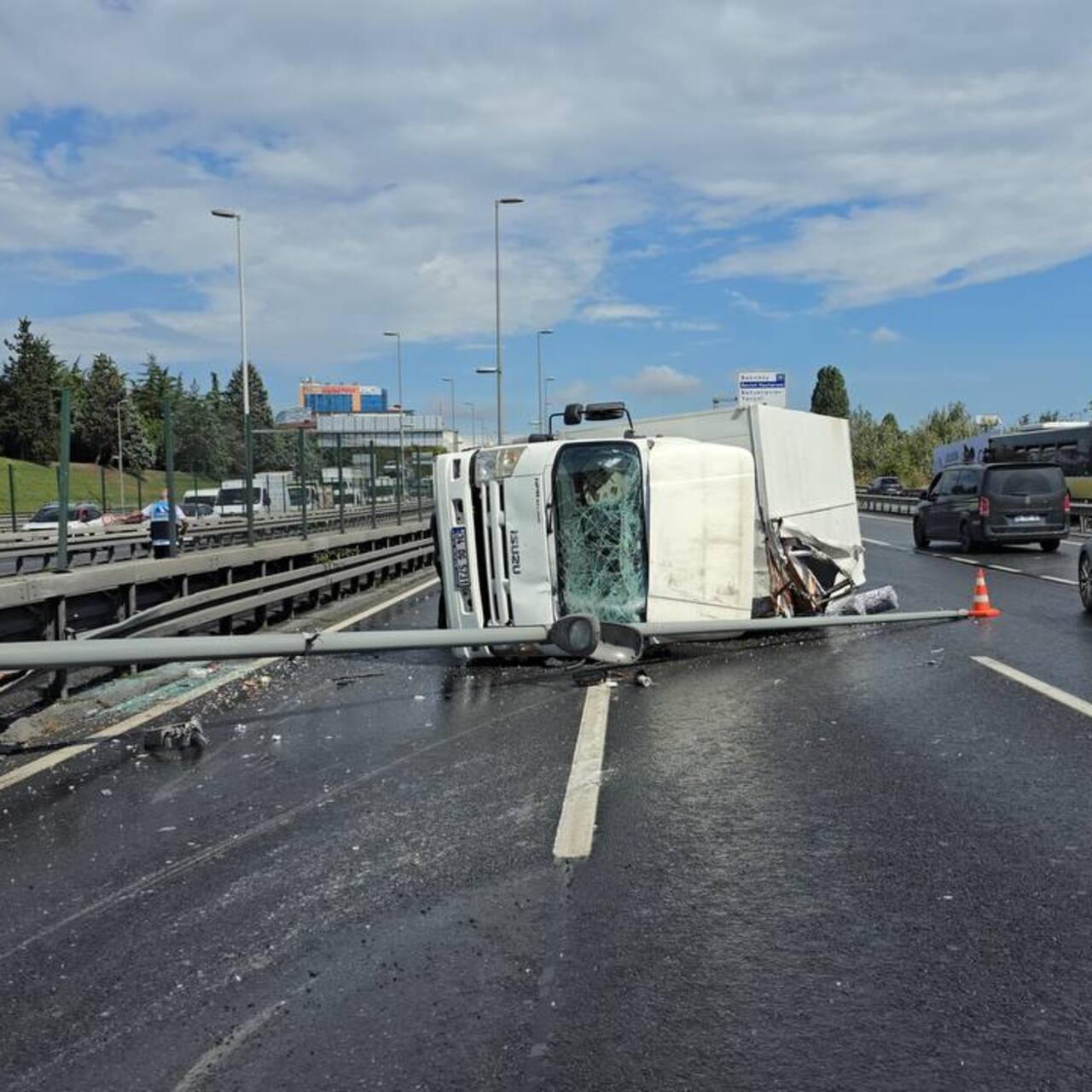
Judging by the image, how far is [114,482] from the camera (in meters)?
32.0

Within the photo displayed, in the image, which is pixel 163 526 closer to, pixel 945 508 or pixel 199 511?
pixel 199 511

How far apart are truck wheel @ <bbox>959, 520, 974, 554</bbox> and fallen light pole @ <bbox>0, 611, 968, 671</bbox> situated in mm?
12145

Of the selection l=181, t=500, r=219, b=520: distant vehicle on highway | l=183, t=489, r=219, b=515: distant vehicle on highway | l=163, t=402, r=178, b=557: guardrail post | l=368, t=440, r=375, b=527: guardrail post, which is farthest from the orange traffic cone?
l=368, t=440, r=375, b=527: guardrail post

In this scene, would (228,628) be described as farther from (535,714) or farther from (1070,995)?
(1070,995)

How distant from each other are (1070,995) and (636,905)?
4.90ft

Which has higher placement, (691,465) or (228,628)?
(691,465)

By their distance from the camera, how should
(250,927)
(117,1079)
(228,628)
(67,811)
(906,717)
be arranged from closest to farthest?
(117,1079) → (250,927) → (67,811) → (906,717) → (228,628)

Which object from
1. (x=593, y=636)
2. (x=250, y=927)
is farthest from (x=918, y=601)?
(x=250, y=927)

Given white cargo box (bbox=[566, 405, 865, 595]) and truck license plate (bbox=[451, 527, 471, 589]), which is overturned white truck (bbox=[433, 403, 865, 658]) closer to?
truck license plate (bbox=[451, 527, 471, 589])

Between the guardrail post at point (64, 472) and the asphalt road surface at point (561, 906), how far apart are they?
255 cm

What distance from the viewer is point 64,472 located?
29.7 ft

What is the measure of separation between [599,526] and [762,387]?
123 feet

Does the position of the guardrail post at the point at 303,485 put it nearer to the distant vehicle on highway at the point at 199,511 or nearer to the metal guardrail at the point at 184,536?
the metal guardrail at the point at 184,536

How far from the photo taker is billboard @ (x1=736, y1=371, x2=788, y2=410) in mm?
44875
